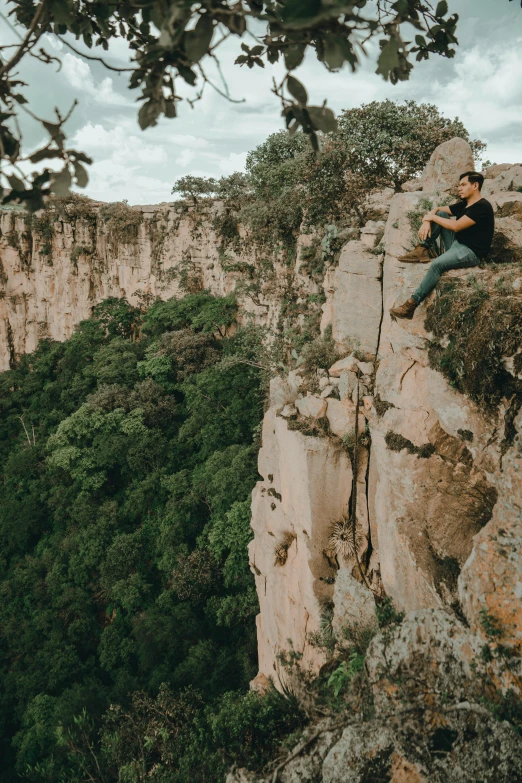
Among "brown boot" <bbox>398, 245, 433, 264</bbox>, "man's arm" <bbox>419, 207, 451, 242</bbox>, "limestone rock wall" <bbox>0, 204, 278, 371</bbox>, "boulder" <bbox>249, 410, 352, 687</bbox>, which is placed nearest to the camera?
"man's arm" <bbox>419, 207, 451, 242</bbox>

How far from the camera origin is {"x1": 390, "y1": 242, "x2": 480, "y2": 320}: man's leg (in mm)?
4844

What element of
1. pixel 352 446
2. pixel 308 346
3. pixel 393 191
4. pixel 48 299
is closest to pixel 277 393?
pixel 308 346

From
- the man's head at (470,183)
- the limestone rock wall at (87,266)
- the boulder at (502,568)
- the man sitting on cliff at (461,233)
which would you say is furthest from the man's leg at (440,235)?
the limestone rock wall at (87,266)

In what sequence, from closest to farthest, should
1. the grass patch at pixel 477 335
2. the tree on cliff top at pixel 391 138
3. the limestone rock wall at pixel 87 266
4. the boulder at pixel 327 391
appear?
1. the grass patch at pixel 477 335
2. the boulder at pixel 327 391
3. the tree on cliff top at pixel 391 138
4. the limestone rock wall at pixel 87 266

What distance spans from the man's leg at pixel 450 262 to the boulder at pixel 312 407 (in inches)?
126

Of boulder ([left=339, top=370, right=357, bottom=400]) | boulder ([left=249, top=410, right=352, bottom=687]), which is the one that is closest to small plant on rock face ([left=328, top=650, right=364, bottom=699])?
boulder ([left=249, top=410, right=352, bottom=687])

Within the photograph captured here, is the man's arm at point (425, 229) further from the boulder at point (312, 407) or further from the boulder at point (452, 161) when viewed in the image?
the boulder at point (312, 407)

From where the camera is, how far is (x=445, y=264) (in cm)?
489

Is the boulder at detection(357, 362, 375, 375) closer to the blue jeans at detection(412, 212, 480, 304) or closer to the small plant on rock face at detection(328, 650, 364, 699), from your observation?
the blue jeans at detection(412, 212, 480, 304)

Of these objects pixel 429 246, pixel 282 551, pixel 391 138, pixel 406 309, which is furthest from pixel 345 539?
pixel 391 138

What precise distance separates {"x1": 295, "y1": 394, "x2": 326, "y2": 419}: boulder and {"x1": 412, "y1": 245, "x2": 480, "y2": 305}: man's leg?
3.20 m

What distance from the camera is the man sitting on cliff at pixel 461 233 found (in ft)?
15.3

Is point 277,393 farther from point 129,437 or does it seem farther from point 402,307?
point 129,437

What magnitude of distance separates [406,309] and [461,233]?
1.03m
